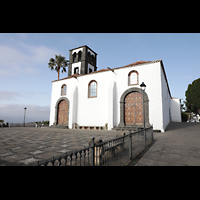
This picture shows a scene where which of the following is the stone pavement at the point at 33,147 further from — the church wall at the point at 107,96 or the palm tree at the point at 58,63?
the palm tree at the point at 58,63

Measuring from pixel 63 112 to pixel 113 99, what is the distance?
8.45 metres

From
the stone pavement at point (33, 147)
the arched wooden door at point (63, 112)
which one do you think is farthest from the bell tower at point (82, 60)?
the stone pavement at point (33, 147)

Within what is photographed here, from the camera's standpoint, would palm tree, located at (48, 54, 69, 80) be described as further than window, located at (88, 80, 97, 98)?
Yes

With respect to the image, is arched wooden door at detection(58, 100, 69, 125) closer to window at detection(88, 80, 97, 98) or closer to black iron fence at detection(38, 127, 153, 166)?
window at detection(88, 80, 97, 98)

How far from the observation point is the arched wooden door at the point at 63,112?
60.4 feet

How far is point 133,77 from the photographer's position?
1400 centimetres

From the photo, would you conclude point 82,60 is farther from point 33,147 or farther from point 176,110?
point 176,110

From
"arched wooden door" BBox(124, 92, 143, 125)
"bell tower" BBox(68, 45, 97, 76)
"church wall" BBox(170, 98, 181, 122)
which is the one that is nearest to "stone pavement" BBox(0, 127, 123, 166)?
"arched wooden door" BBox(124, 92, 143, 125)

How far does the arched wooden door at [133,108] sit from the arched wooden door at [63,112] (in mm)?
8898

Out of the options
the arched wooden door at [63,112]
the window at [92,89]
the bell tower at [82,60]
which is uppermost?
the bell tower at [82,60]

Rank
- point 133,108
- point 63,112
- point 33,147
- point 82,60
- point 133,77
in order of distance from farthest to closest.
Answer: point 82,60, point 63,112, point 133,77, point 133,108, point 33,147

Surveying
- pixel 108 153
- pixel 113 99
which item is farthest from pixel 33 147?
pixel 113 99

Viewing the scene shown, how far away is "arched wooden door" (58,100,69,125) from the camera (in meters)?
18.4
